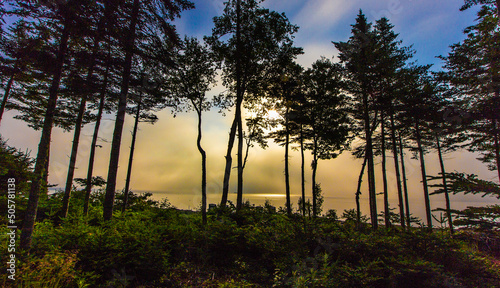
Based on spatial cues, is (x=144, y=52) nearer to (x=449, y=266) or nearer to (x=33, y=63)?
(x=33, y=63)

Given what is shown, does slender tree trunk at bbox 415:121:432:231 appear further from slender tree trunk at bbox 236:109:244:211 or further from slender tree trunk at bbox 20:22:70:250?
slender tree trunk at bbox 20:22:70:250

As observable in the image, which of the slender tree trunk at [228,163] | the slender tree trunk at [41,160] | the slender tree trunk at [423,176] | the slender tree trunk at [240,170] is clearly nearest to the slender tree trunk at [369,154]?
the slender tree trunk at [423,176]

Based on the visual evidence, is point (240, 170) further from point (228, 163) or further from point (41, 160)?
point (41, 160)

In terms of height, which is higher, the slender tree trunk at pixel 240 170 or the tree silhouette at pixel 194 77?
the tree silhouette at pixel 194 77

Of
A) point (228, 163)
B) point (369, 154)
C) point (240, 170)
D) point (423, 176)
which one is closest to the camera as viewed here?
point (228, 163)

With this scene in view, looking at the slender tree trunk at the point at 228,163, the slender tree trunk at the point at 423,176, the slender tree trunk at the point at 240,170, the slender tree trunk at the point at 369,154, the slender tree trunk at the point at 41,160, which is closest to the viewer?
the slender tree trunk at the point at 41,160

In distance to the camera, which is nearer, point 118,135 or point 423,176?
point 118,135

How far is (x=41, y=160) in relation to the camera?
5348 mm

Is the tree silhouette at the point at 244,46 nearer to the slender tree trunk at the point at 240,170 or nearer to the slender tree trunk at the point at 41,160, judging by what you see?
the slender tree trunk at the point at 240,170

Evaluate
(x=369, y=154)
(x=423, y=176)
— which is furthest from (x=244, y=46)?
(x=423, y=176)

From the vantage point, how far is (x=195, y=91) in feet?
41.9

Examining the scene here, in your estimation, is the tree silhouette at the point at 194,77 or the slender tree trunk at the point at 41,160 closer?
the slender tree trunk at the point at 41,160

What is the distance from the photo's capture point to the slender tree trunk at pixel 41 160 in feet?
16.6

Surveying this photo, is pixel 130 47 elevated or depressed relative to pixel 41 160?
elevated
